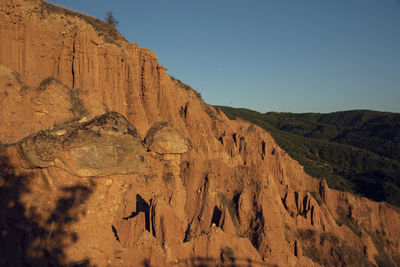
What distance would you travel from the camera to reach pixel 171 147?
712 inches

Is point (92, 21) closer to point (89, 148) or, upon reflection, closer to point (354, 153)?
point (89, 148)

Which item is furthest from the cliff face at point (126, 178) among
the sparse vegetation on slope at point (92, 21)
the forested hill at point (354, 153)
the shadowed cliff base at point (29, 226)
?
the forested hill at point (354, 153)

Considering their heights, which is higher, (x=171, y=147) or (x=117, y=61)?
(x=117, y=61)

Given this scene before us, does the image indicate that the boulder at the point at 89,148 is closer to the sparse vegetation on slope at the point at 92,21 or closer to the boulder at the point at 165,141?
the boulder at the point at 165,141

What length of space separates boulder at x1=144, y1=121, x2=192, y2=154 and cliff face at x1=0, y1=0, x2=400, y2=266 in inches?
2.9

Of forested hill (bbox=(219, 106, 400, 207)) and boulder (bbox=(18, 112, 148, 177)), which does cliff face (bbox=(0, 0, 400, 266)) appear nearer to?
boulder (bbox=(18, 112, 148, 177))

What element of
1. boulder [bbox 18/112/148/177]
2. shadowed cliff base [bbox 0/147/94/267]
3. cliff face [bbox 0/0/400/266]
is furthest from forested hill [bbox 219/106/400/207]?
shadowed cliff base [bbox 0/147/94/267]

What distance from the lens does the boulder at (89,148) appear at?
323 inches

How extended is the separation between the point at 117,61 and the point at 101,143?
11934 mm

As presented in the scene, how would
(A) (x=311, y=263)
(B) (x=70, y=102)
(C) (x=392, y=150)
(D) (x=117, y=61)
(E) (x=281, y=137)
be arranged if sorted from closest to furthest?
(B) (x=70, y=102)
(A) (x=311, y=263)
(D) (x=117, y=61)
(E) (x=281, y=137)
(C) (x=392, y=150)

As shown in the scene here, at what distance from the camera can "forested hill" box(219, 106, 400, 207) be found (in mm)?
55750

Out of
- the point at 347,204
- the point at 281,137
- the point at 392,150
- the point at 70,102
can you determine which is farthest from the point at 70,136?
the point at 392,150

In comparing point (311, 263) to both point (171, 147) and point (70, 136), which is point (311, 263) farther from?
point (70, 136)

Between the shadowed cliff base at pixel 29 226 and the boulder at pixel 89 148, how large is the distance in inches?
26.3
